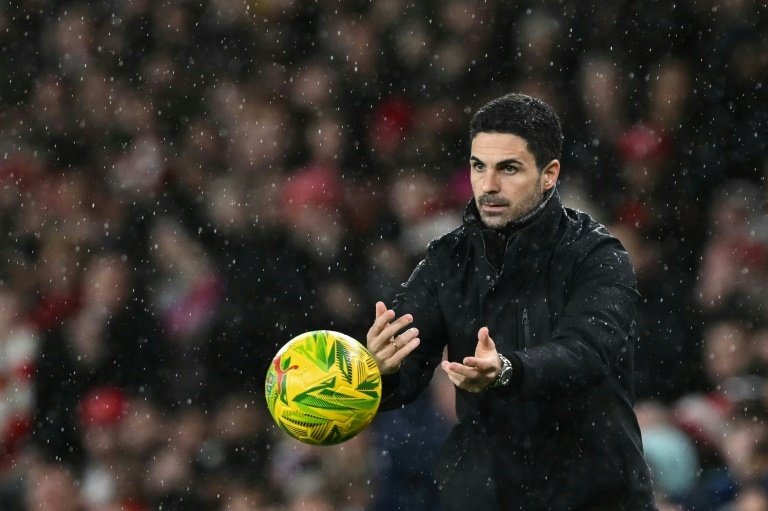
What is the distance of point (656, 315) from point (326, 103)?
2299 mm

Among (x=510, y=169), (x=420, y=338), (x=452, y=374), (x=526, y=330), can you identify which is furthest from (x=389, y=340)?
(x=510, y=169)

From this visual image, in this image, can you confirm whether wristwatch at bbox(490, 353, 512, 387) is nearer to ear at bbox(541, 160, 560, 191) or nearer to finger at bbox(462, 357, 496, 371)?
finger at bbox(462, 357, 496, 371)

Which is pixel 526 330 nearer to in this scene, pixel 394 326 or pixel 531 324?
pixel 531 324

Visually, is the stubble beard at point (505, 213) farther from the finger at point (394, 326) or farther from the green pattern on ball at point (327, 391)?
the green pattern on ball at point (327, 391)

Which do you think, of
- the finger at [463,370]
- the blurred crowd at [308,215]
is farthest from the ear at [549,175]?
the blurred crowd at [308,215]

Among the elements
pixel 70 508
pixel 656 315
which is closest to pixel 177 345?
pixel 70 508

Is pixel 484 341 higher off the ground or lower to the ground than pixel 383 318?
lower

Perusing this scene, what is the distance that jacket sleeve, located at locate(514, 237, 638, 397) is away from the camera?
12.5 feet

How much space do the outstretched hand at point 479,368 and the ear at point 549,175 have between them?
706mm

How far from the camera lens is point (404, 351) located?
4.08 m

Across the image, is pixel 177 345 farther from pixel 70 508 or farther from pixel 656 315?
pixel 656 315

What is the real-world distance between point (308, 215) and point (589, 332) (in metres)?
3.68

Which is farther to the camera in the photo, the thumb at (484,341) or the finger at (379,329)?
the finger at (379,329)

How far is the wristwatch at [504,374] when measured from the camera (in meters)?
3.73
